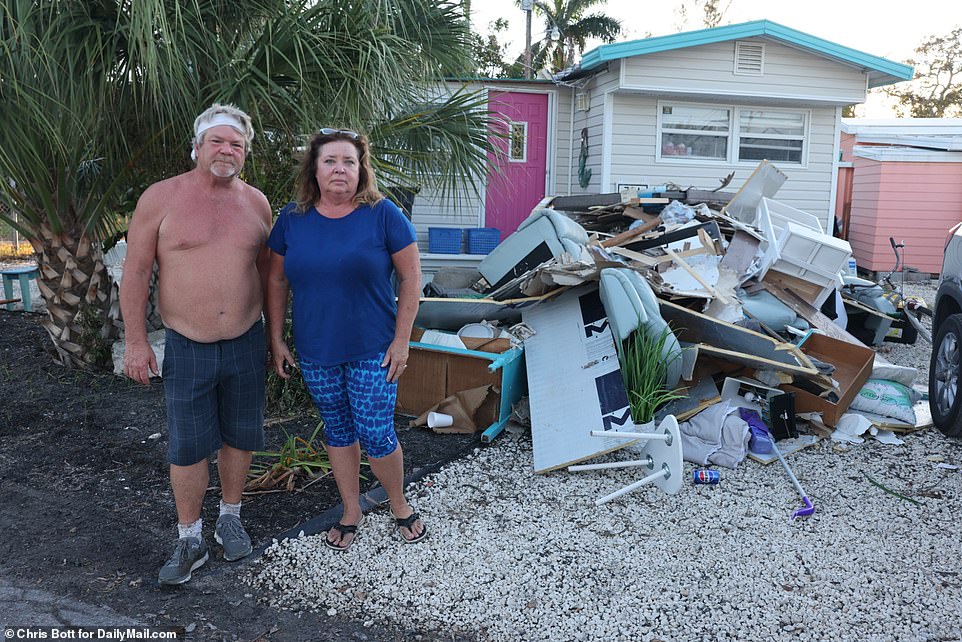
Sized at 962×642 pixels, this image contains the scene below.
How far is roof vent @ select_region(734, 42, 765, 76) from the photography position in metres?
10.1

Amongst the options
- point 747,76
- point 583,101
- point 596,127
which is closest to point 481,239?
point 596,127

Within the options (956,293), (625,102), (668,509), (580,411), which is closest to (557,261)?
(580,411)

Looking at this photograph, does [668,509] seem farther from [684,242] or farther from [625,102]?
[625,102]

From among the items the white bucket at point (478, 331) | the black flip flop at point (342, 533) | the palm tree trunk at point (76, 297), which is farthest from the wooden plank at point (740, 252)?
the palm tree trunk at point (76, 297)

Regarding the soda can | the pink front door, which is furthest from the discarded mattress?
the pink front door

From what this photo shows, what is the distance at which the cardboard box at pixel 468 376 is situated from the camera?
16.0ft

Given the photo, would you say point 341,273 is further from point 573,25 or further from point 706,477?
point 573,25

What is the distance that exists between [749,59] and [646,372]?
7339 mm

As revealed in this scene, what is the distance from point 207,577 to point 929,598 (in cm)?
293

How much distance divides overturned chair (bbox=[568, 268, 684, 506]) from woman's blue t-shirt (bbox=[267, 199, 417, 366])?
1522mm

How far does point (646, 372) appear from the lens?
4.52 metres

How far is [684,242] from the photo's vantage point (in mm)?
6500

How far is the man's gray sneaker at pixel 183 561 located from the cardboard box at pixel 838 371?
3.73 m

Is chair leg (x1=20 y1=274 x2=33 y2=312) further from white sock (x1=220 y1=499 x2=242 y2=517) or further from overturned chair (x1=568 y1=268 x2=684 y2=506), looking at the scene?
overturned chair (x1=568 y1=268 x2=684 y2=506)
